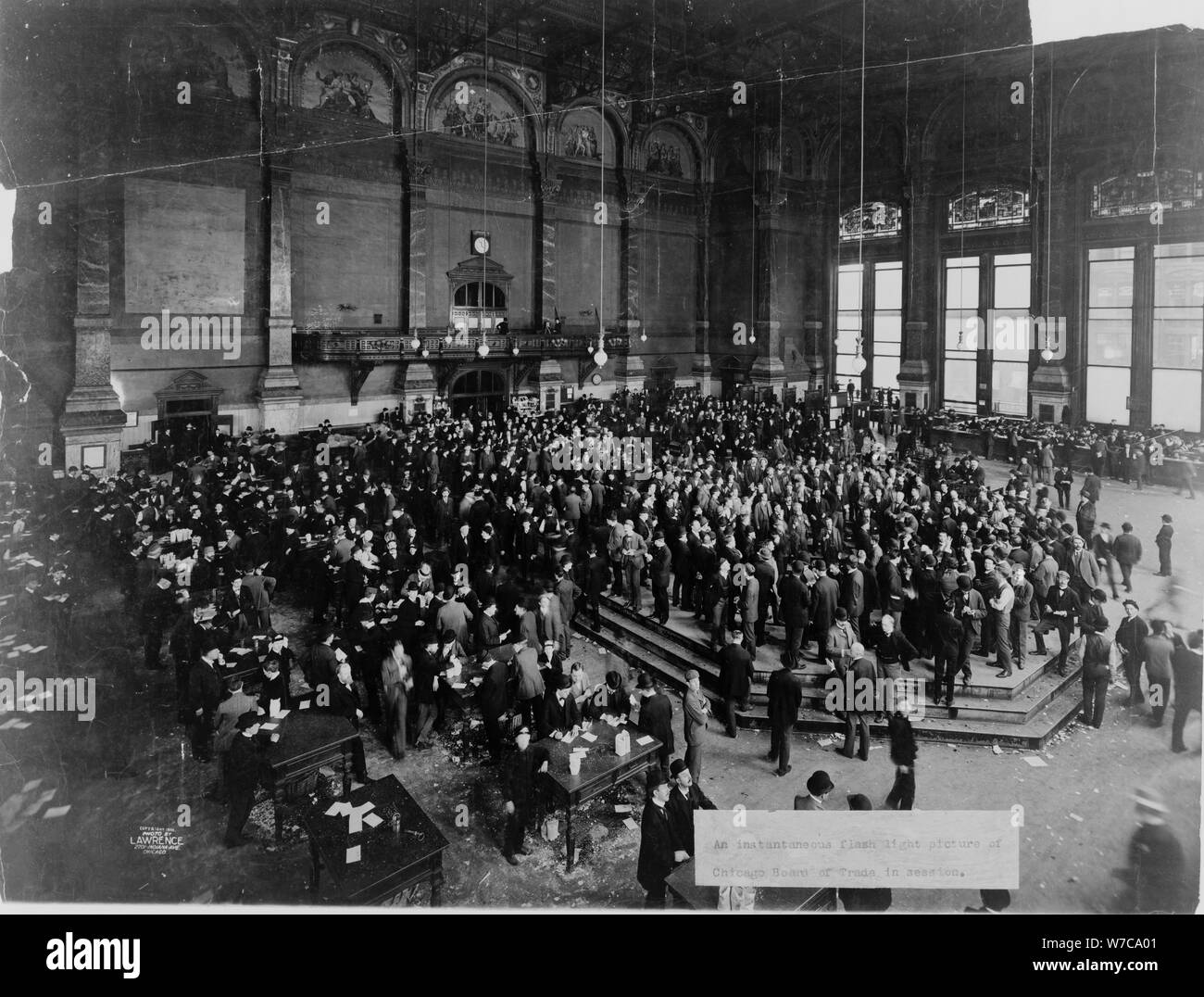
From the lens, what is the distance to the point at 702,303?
1200 inches

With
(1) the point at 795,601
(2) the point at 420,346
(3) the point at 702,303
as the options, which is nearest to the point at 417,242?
(2) the point at 420,346

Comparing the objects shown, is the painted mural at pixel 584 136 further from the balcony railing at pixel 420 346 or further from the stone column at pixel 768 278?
the balcony railing at pixel 420 346

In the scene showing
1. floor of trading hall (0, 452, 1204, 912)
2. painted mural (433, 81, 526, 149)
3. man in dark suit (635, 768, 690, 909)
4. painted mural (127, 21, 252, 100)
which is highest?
painted mural (433, 81, 526, 149)

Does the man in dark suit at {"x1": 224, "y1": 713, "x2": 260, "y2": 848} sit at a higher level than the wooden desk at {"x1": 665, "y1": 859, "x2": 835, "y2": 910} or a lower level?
higher

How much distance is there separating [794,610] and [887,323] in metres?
22.2

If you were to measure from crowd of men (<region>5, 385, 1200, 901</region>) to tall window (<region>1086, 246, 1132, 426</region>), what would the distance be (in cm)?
722

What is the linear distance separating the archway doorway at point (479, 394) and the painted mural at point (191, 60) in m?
9.29

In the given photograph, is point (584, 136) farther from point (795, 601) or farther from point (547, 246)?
point (795, 601)

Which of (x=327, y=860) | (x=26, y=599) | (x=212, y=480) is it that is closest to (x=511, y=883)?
(x=327, y=860)

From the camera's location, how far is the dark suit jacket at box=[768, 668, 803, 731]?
7.30 metres

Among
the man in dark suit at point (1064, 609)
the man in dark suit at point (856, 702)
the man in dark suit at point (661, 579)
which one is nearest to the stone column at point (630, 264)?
the man in dark suit at point (661, 579)

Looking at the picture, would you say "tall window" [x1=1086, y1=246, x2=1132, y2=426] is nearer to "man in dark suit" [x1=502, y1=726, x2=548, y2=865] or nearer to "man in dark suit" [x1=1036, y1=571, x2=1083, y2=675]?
"man in dark suit" [x1=1036, y1=571, x2=1083, y2=675]

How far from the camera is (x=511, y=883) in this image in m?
6.02

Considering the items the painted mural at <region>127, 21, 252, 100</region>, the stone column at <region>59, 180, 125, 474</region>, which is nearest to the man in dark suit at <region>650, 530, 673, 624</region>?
the stone column at <region>59, 180, 125, 474</region>
